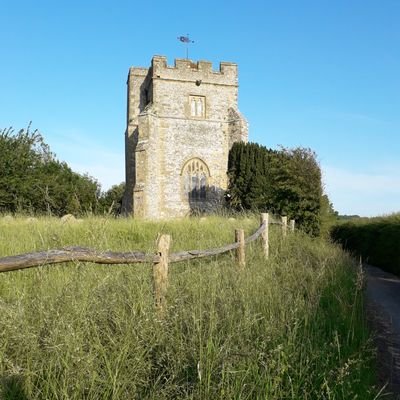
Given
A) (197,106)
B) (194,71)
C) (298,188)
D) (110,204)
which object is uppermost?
(194,71)

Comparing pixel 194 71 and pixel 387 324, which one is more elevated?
pixel 194 71

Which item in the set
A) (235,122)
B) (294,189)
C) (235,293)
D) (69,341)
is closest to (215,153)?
(235,122)

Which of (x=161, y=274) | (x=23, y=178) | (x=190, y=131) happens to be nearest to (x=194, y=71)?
(x=190, y=131)

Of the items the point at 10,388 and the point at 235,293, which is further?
the point at 235,293

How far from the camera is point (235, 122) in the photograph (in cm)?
2859

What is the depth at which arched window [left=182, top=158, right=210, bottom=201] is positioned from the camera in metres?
27.8

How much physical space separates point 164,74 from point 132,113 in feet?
16.4

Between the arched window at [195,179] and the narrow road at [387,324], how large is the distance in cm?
1676

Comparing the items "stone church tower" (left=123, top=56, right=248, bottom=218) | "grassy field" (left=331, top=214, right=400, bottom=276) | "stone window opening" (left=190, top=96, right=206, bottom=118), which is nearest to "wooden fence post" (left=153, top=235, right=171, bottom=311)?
"grassy field" (left=331, top=214, right=400, bottom=276)

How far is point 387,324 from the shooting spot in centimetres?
649

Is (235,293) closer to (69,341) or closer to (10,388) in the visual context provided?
(69,341)

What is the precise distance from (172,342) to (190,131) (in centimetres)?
2553

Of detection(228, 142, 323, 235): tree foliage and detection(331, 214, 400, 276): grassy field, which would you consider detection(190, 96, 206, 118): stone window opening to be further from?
detection(331, 214, 400, 276): grassy field

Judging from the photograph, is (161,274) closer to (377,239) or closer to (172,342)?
(172,342)
